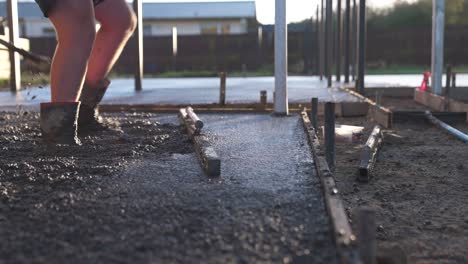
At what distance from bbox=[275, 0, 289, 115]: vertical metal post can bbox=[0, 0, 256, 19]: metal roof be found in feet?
98.8

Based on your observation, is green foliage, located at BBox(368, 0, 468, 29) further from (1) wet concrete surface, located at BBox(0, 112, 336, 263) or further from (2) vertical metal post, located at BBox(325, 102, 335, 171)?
(1) wet concrete surface, located at BBox(0, 112, 336, 263)

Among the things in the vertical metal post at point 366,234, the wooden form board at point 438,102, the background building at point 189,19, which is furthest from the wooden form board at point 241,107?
the background building at point 189,19

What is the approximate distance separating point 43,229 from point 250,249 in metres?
0.44

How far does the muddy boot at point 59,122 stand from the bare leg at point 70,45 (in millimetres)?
71

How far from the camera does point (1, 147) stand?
7.18ft

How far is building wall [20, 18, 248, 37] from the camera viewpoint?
33.2 metres

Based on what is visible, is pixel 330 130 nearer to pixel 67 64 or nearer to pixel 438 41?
pixel 67 64

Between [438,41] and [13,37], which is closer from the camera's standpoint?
[438,41]

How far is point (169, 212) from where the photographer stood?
4.22 ft

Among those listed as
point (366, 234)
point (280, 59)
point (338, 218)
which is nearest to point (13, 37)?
point (280, 59)

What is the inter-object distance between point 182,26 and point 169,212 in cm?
3440

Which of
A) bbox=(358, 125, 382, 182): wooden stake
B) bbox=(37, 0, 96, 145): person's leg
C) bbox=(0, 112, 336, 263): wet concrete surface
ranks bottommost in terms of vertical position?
bbox=(358, 125, 382, 182): wooden stake

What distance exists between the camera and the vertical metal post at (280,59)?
357 centimetres

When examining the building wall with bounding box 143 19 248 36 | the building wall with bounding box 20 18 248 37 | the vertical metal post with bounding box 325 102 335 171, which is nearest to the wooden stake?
the vertical metal post with bounding box 325 102 335 171
